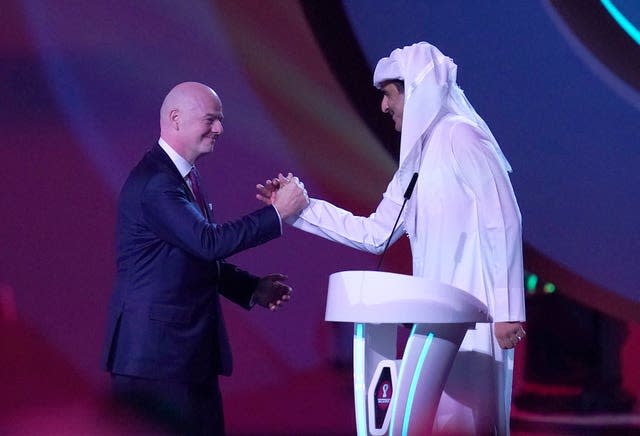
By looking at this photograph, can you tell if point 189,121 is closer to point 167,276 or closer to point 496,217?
point 167,276

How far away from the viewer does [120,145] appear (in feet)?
14.0

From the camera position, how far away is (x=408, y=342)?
2.45m

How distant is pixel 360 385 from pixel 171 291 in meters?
0.73

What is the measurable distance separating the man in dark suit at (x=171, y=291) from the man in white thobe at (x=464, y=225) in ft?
1.64

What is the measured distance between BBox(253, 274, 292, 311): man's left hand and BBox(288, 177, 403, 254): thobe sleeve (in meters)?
0.25

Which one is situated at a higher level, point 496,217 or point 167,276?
point 496,217

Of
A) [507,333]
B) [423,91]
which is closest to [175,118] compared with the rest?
[423,91]

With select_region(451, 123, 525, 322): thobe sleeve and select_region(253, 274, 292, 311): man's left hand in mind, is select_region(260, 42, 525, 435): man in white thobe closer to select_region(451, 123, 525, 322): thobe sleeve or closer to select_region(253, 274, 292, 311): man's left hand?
select_region(451, 123, 525, 322): thobe sleeve

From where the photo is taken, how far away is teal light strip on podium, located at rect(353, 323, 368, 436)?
244 centimetres

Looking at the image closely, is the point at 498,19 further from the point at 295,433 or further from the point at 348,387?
the point at 295,433

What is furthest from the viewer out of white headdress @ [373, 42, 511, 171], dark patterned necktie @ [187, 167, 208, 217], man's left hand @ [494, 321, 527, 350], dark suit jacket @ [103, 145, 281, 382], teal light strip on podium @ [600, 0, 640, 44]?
teal light strip on podium @ [600, 0, 640, 44]

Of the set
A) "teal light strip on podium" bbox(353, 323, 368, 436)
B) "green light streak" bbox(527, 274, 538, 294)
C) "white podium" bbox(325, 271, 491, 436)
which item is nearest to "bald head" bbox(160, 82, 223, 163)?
"white podium" bbox(325, 271, 491, 436)

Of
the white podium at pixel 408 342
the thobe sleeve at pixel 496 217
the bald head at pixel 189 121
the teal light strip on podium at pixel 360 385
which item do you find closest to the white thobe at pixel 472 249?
the thobe sleeve at pixel 496 217

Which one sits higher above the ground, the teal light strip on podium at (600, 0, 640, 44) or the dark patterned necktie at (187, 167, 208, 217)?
the teal light strip on podium at (600, 0, 640, 44)
